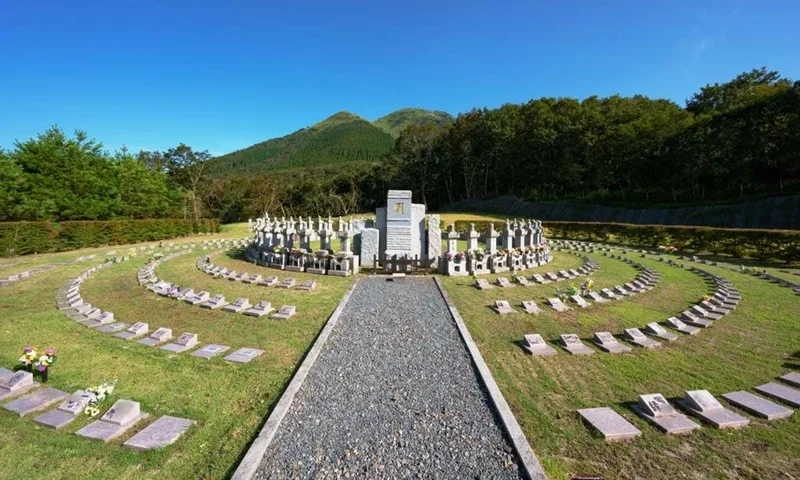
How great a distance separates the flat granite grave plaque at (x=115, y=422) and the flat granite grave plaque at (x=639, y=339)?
8.35 meters

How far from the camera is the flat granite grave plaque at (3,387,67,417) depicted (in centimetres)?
495

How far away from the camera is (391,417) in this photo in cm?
477

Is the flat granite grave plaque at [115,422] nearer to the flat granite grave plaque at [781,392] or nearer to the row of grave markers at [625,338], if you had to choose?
the row of grave markers at [625,338]

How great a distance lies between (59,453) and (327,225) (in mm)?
12789

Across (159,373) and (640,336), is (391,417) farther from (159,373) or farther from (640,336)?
(640,336)

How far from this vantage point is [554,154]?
47688mm

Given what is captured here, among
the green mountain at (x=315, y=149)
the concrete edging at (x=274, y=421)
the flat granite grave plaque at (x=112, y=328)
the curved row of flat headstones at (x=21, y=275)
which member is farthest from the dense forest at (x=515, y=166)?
the green mountain at (x=315, y=149)

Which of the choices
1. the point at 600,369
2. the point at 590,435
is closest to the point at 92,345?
the point at 590,435

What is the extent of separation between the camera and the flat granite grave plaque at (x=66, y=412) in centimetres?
462

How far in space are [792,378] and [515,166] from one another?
48713 millimetres

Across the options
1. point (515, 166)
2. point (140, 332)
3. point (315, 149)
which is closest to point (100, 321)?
point (140, 332)

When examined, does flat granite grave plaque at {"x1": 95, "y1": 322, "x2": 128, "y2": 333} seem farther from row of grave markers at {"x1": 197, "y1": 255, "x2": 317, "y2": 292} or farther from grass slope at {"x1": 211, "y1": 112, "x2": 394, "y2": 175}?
grass slope at {"x1": 211, "y1": 112, "x2": 394, "y2": 175}

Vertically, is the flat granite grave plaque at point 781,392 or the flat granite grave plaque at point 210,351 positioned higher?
the flat granite grave plaque at point 210,351

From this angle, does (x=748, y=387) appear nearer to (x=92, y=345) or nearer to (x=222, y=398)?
(x=222, y=398)
